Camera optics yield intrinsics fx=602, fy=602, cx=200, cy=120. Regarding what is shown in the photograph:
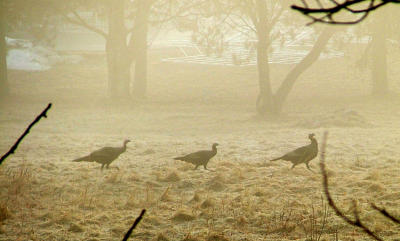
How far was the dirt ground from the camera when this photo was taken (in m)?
6.81

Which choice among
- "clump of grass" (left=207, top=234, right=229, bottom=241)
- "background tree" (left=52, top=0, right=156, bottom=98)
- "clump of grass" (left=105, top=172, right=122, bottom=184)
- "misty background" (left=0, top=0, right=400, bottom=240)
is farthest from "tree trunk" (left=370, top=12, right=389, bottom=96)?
"clump of grass" (left=207, top=234, right=229, bottom=241)

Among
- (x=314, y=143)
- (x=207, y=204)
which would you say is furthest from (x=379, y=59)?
(x=207, y=204)

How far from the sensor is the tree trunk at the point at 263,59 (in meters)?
18.6

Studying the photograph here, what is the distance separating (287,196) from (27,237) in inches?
136

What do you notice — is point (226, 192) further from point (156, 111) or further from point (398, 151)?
point (156, 111)

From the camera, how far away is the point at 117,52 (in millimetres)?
23500

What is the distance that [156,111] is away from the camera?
72.0ft

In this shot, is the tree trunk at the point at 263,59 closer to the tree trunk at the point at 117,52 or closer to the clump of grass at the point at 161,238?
the tree trunk at the point at 117,52

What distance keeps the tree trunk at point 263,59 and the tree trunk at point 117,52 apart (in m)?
6.12

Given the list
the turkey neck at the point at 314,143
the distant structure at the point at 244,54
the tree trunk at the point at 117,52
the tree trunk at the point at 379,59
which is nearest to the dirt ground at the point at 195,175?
the turkey neck at the point at 314,143

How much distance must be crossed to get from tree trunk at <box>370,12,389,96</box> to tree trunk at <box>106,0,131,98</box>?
31.1ft

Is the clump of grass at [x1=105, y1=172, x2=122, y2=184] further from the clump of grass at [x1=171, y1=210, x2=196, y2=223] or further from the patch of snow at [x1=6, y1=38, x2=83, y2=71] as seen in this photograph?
the patch of snow at [x1=6, y1=38, x2=83, y2=71]

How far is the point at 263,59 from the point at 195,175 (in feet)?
34.0

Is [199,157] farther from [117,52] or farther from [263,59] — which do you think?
[117,52]
